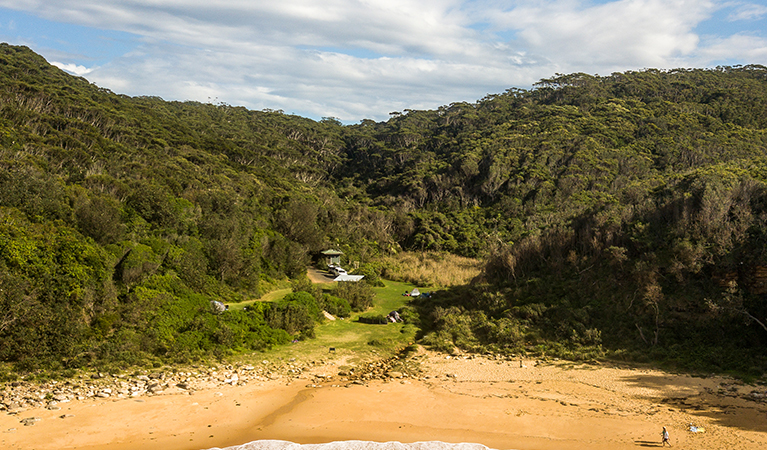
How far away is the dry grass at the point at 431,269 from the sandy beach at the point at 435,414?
65.3 feet

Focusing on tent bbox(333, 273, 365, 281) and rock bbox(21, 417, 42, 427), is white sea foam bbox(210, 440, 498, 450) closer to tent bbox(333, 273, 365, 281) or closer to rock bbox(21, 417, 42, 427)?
rock bbox(21, 417, 42, 427)

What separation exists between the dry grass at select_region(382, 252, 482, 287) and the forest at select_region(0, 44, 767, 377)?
7.25ft

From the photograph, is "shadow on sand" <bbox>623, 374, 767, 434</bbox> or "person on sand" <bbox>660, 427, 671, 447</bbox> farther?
"shadow on sand" <bbox>623, 374, 767, 434</bbox>

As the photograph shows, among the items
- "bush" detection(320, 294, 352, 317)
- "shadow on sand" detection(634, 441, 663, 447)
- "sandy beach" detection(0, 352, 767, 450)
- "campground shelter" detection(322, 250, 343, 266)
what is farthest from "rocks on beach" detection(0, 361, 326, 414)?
"campground shelter" detection(322, 250, 343, 266)

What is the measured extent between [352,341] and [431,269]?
20729mm

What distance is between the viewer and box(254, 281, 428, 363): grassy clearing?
65.2 ft

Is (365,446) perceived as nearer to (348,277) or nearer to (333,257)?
(348,277)

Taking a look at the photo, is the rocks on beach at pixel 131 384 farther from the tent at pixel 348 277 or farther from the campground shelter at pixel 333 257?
the campground shelter at pixel 333 257

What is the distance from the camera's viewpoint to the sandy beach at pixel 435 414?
11.8 meters

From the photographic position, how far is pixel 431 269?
4200cm

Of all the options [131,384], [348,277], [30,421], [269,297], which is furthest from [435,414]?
[348,277]

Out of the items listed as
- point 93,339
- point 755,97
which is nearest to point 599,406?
point 93,339

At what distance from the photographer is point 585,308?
21.3m

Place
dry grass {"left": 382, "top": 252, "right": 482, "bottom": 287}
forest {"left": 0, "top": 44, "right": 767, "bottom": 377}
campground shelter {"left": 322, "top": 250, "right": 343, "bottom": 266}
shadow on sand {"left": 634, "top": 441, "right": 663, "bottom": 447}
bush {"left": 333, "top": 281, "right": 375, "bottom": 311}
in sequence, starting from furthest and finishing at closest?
campground shelter {"left": 322, "top": 250, "right": 343, "bottom": 266} < dry grass {"left": 382, "top": 252, "right": 482, "bottom": 287} < bush {"left": 333, "top": 281, "right": 375, "bottom": 311} < forest {"left": 0, "top": 44, "right": 767, "bottom": 377} < shadow on sand {"left": 634, "top": 441, "right": 663, "bottom": 447}
